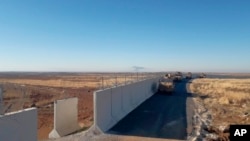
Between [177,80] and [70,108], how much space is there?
5574cm

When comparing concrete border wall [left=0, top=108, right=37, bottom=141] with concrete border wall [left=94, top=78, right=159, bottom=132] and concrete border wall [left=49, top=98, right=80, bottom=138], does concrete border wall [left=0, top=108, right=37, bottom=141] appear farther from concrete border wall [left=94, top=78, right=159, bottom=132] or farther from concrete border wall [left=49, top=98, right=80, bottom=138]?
concrete border wall [left=49, top=98, right=80, bottom=138]

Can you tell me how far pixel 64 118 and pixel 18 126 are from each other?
6.28 metres

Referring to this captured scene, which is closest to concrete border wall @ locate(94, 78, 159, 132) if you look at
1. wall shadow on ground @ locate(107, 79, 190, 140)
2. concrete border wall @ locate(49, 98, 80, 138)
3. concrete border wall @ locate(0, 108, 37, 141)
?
wall shadow on ground @ locate(107, 79, 190, 140)

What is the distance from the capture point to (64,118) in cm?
1623

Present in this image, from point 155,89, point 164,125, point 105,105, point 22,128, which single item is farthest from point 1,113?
point 155,89

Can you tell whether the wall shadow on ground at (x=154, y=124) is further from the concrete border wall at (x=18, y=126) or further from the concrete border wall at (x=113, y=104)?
the concrete border wall at (x=18, y=126)

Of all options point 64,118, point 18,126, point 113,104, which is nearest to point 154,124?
point 113,104

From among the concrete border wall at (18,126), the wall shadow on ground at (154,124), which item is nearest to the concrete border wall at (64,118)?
the wall shadow on ground at (154,124)

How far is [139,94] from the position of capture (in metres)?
28.2

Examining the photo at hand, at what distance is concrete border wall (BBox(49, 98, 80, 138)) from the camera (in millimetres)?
15531

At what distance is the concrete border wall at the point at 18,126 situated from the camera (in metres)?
9.31

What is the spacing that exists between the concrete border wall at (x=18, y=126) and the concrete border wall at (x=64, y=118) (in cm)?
449

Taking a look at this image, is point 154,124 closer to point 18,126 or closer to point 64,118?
point 64,118

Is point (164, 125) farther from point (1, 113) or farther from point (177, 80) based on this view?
point (177, 80)
